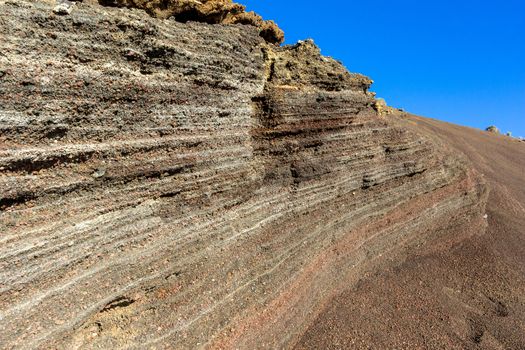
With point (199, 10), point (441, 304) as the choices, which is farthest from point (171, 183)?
point (441, 304)

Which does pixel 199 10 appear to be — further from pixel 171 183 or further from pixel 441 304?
pixel 441 304

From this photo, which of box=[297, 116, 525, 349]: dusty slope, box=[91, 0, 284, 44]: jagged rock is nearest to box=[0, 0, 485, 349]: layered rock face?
box=[91, 0, 284, 44]: jagged rock

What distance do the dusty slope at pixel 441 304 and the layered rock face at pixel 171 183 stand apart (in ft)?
2.10

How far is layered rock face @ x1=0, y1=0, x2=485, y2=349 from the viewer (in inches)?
188

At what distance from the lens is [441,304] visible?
8664 mm

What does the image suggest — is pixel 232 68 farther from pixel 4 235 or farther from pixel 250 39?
pixel 4 235

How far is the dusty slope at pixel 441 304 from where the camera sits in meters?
7.55

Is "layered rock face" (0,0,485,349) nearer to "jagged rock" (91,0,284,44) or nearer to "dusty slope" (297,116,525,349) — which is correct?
"jagged rock" (91,0,284,44)

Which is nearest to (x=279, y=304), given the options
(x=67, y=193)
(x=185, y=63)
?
(x=67, y=193)

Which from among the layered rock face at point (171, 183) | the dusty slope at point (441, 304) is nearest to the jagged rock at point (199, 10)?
the layered rock face at point (171, 183)

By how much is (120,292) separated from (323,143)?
550 centimetres

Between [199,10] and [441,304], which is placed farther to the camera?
[441,304]

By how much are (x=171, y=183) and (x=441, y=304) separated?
24.1 ft

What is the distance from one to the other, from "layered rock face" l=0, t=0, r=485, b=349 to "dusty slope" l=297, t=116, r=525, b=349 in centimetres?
64
